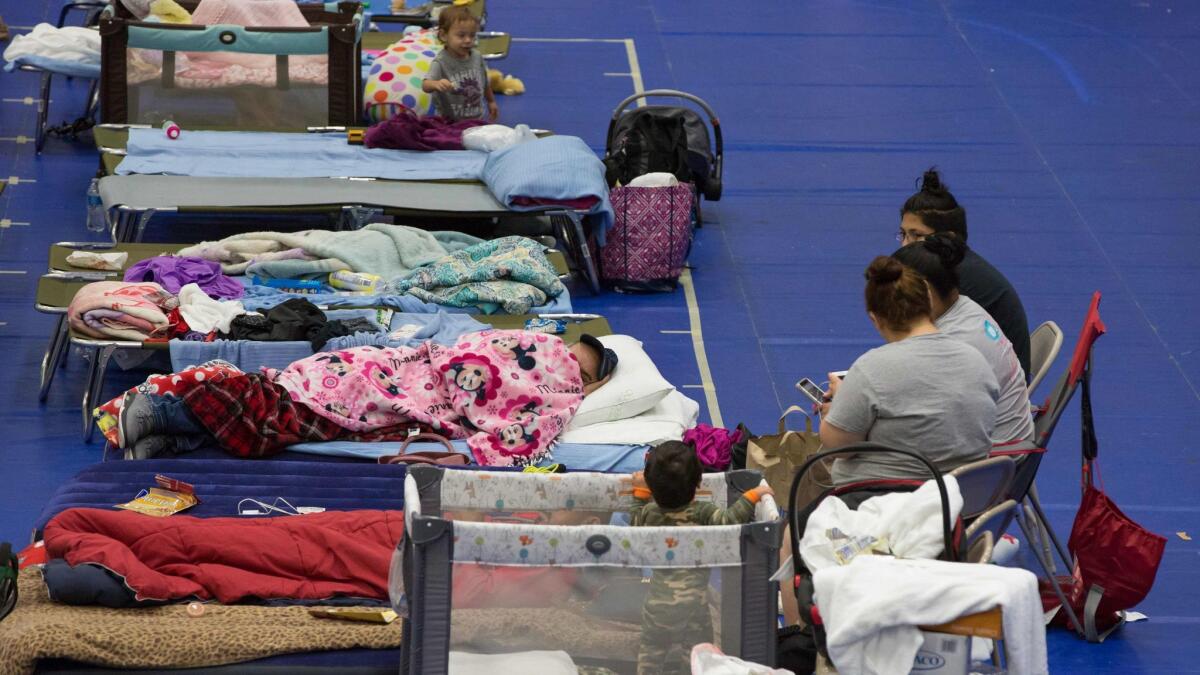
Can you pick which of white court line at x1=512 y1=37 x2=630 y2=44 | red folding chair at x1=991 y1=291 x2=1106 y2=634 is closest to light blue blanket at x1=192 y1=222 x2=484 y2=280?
red folding chair at x1=991 y1=291 x2=1106 y2=634

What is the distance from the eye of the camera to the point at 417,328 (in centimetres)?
611

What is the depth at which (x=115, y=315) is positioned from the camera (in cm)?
589

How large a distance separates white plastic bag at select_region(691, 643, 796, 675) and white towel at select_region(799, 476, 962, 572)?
0.97 ft

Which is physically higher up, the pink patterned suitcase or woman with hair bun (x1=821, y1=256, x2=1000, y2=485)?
woman with hair bun (x1=821, y1=256, x2=1000, y2=485)

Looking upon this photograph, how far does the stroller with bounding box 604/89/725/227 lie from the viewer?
7633 millimetres

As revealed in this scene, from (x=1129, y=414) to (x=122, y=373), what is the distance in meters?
3.97

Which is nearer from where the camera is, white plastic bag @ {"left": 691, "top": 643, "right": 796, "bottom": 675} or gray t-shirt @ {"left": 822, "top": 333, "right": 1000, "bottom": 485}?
white plastic bag @ {"left": 691, "top": 643, "right": 796, "bottom": 675}

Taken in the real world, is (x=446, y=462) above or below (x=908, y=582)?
below

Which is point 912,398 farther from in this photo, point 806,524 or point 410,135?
point 410,135

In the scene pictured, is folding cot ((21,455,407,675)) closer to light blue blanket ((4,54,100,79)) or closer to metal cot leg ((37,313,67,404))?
metal cot leg ((37,313,67,404))

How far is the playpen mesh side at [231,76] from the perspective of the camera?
8.06m

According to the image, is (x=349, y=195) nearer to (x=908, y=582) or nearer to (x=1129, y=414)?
(x=1129, y=414)

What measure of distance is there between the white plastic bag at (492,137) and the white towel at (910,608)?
186 inches

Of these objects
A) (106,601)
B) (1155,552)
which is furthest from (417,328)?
(1155,552)
